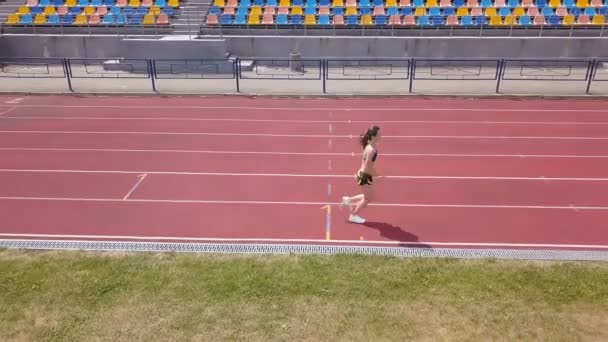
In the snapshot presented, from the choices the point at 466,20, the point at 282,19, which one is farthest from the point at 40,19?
the point at 466,20

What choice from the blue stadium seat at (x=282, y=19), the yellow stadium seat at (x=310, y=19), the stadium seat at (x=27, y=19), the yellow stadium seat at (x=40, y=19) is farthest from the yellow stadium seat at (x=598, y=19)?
the stadium seat at (x=27, y=19)

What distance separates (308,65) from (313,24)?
2268 millimetres

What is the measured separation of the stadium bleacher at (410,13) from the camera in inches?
866

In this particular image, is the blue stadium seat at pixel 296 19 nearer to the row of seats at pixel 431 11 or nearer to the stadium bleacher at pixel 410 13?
the stadium bleacher at pixel 410 13

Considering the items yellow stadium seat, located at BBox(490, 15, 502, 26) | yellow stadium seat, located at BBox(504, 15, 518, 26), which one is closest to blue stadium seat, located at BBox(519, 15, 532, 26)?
yellow stadium seat, located at BBox(504, 15, 518, 26)

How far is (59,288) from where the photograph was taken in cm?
631

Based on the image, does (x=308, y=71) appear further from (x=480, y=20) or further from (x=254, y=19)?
(x=480, y=20)

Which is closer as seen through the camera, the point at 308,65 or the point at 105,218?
the point at 105,218

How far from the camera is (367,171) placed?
296 inches

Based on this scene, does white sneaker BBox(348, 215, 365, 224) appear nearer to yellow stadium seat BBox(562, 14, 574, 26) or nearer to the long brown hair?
the long brown hair

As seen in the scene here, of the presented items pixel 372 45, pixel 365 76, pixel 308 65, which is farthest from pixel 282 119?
pixel 372 45

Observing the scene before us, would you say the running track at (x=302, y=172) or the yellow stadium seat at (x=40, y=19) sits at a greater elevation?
the yellow stadium seat at (x=40, y=19)

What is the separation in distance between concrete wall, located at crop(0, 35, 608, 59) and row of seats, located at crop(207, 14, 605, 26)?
3.92 ft

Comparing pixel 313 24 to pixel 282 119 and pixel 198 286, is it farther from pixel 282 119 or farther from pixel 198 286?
pixel 198 286
